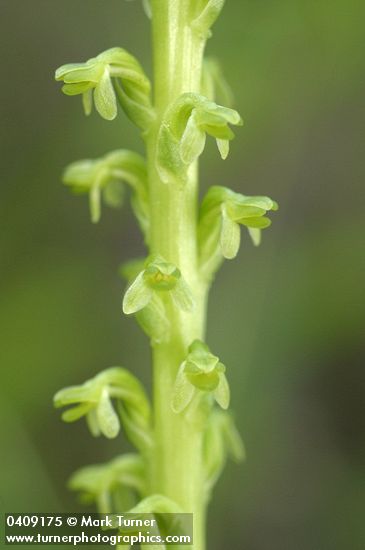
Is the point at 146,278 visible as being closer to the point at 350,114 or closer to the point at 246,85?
the point at 246,85

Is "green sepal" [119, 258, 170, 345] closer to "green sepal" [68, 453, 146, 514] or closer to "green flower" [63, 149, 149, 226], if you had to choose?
"green flower" [63, 149, 149, 226]

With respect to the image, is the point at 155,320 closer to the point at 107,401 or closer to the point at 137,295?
the point at 137,295

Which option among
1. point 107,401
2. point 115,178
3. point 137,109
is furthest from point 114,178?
point 107,401

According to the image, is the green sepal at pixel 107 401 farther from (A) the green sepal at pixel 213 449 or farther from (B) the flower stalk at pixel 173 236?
(A) the green sepal at pixel 213 449

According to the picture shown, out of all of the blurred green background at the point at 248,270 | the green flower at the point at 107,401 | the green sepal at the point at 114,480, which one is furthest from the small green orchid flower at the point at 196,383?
the blurred green background at the point at 248,270

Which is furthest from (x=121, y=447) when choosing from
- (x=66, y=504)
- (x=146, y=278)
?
(x=146, y=278)

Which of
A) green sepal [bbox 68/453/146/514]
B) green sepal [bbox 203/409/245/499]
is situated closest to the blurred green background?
green sepal [bbox 68/453/146/514]
